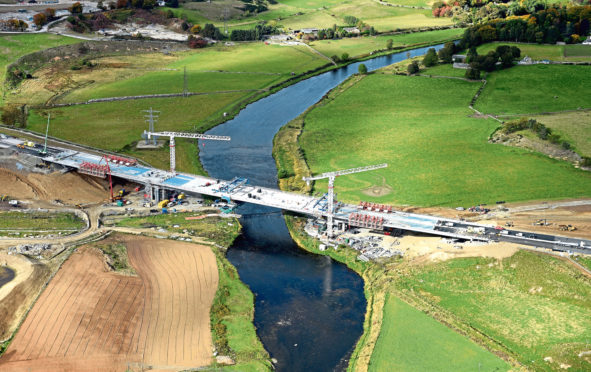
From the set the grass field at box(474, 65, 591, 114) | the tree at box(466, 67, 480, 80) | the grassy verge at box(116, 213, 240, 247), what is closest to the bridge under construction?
the grassy verge at box(116, 213, 240, 247)

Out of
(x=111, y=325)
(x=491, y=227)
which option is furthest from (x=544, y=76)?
(x=111, y=325)

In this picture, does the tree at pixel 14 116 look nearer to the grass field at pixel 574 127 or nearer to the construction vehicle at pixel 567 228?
the construction vehicle at pixel 567 228

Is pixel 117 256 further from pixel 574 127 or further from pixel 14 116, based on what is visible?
pixel 574 127

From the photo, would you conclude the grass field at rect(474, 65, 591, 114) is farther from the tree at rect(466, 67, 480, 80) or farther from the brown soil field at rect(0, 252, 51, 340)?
the brown soil field at rect(0, 252, 51, 340)

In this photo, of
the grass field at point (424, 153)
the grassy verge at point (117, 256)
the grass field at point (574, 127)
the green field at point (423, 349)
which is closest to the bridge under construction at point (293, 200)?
the grass field at point (424, 153)

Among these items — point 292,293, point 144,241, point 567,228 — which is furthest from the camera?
point 144,241

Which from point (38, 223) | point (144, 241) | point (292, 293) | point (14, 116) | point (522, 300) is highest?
point (14, 116)

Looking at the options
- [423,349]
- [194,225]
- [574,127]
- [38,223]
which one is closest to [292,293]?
[423,349]
